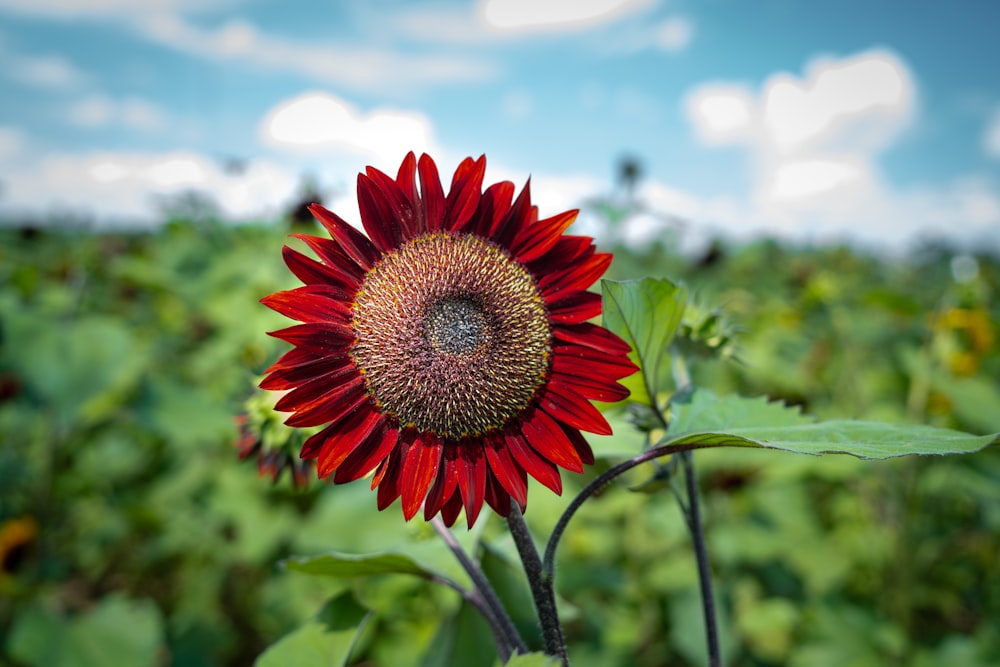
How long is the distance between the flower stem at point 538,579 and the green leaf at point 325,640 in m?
0.31

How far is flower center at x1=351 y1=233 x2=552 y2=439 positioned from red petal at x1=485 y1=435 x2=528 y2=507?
0.07ft

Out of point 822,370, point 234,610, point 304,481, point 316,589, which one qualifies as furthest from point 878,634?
point 234,610

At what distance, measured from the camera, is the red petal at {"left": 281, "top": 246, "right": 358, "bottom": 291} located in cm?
75

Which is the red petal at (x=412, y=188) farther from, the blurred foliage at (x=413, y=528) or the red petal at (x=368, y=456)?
the blurred foliage at (x=413, y=528)

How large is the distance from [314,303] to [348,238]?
0.28ft

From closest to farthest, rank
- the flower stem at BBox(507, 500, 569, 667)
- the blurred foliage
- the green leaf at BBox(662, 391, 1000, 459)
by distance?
1. the green leaf at BBox(662, 391, 1000, 459)
2. the flower stem at BBox(507, 500, 569, 667)
3. the blurred foliage

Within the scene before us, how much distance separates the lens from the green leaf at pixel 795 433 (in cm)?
62

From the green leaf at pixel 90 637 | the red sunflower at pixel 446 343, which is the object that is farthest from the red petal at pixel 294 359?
the green leaf at pixel 90 637

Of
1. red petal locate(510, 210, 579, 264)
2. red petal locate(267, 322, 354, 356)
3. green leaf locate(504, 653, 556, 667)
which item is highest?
red petal locate(510, 210, 579, 264)

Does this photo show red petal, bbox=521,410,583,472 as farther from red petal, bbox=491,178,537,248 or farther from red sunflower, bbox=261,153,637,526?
red petal, bbox=491,178,537,248

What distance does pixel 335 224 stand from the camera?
77 centimetres

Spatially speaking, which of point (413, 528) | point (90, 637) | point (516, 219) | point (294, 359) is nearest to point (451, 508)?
point (294, 359)

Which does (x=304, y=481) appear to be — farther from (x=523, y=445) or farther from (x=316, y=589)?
(x=316, y=589)

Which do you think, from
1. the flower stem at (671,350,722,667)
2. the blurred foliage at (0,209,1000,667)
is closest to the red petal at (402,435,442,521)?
the flower stem at (671,350,722,667)
